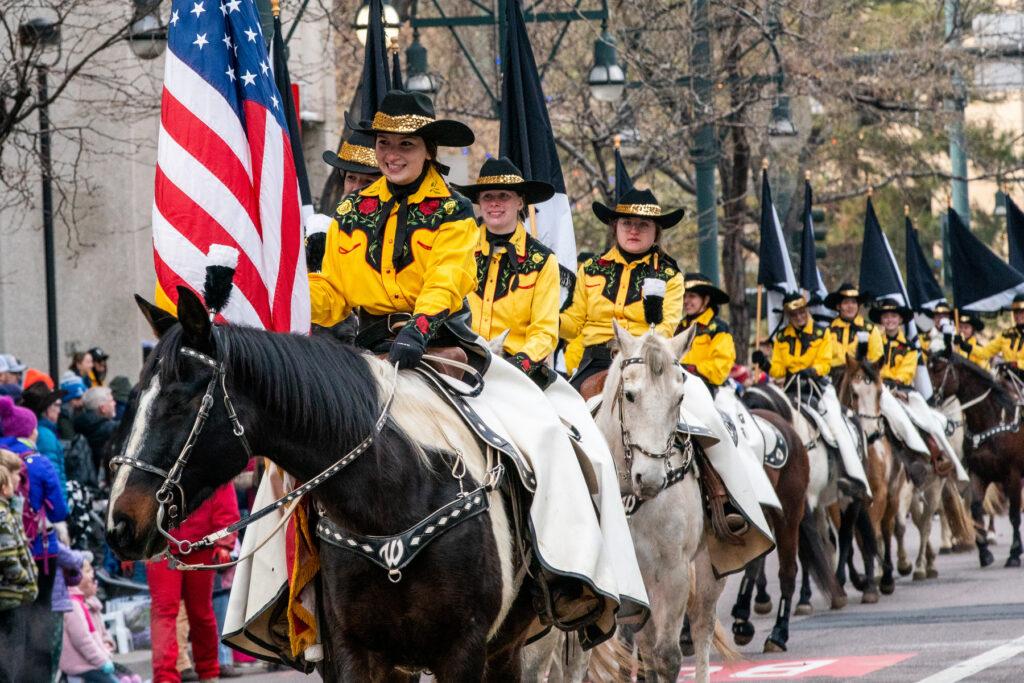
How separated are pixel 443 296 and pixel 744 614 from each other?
7.71 meters

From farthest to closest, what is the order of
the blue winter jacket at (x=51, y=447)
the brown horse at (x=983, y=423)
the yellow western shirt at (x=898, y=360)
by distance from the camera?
the brown horse at (x=983, y=423), the yellow western shirt at (x=898, y=360), the blue winter jacket at (x=51, y=447)

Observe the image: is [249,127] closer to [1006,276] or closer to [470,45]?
[1006,276]

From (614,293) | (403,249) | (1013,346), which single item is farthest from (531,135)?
(1013,346)

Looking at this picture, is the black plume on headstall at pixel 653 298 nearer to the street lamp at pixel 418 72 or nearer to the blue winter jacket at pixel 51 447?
the blue winter jacket at pixel 51 447

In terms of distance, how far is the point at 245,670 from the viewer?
44.8 ft

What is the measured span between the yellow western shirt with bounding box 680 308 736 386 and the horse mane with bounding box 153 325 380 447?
23.3 ft

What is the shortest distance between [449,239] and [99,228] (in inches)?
624

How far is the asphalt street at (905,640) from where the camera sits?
11.5m

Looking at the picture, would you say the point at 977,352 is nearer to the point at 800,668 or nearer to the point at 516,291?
the point at 800,668

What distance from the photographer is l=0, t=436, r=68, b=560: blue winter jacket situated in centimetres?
1054

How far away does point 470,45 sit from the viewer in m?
24.1

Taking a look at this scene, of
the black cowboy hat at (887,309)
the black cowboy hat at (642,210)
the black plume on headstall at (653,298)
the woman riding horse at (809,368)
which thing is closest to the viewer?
the black plume on headstall at (653,298)

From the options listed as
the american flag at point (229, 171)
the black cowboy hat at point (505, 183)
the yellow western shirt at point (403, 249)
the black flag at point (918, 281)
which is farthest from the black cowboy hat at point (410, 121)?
the black flag at point (918, 281)

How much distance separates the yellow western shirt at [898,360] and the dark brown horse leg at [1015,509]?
5.74 feet
